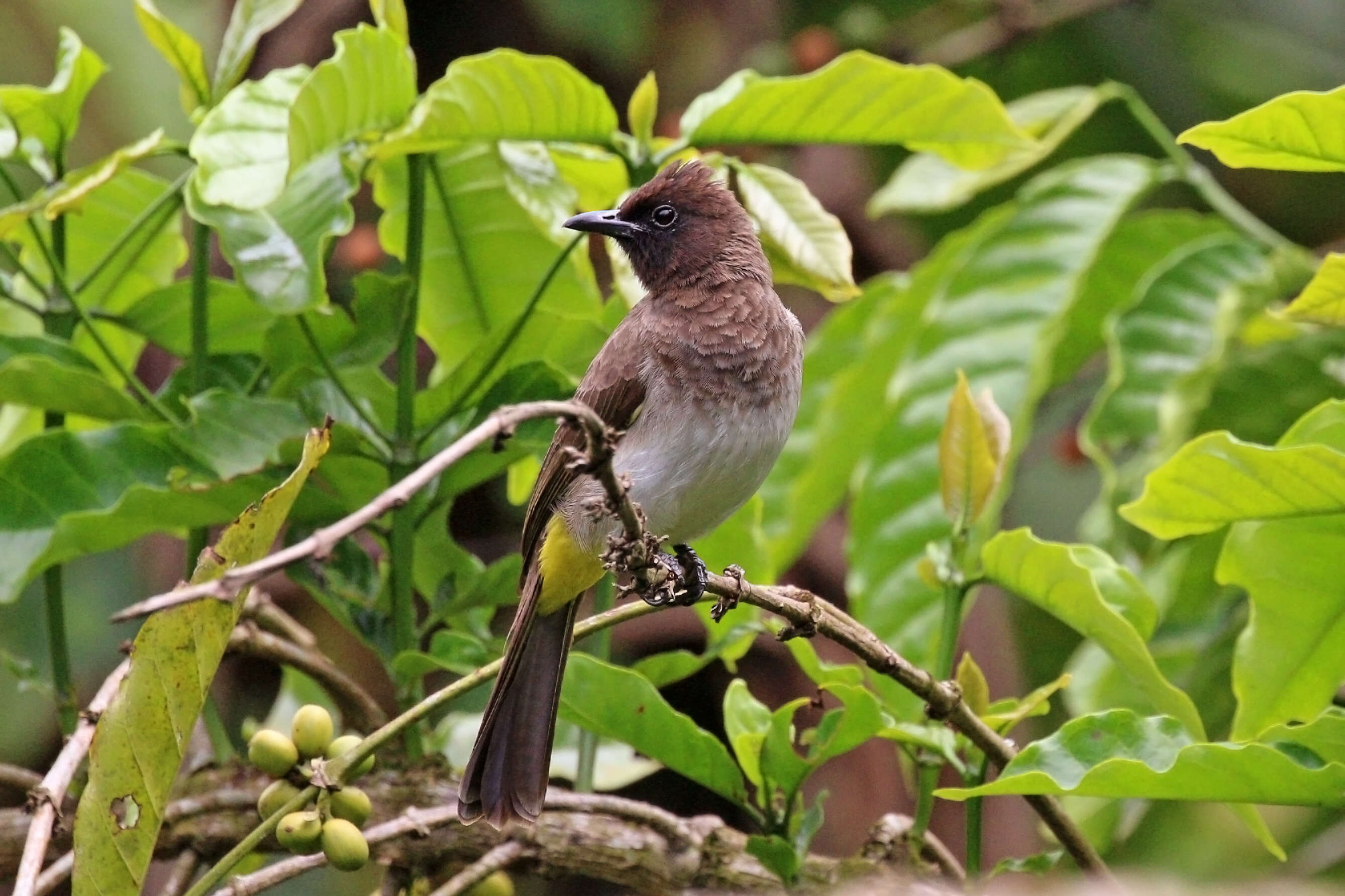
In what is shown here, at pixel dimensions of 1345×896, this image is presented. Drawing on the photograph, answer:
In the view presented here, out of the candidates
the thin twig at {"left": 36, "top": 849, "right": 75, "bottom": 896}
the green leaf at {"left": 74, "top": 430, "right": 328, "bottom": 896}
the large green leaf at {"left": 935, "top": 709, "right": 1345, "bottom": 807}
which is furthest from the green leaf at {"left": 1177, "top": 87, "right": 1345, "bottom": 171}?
the thin twig at {"left": 36, "top": 849, "right": 75, "bottom": 896}

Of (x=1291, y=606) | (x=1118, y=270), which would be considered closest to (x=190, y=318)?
(x=1291, y=606)

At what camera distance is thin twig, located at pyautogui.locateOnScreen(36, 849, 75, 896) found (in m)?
1.78

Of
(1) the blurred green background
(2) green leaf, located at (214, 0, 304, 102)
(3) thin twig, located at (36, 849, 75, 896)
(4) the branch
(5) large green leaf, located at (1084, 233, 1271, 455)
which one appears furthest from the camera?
(1) the blurred green background

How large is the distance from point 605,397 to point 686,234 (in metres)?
0.45

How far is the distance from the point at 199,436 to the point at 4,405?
73 centimetres

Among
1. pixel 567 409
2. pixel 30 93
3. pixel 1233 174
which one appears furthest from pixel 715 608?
pixel 1233 174

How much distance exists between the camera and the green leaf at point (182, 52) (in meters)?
2.07

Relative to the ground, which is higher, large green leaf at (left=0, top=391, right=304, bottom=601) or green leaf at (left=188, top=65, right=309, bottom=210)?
green leaf at (left=188, top=65, right=309, bottom=210)

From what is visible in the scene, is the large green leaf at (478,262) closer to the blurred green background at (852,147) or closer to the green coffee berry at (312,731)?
the green coffee berry at (312,731)

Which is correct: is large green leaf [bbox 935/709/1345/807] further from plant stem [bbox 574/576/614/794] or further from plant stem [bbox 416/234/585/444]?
plant stem [bbox 416/234/585/444]

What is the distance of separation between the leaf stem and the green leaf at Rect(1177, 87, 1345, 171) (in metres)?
1.11

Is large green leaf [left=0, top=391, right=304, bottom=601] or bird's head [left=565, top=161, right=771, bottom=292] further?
bird's head [left=565, top=161, right=771, bottom=292]

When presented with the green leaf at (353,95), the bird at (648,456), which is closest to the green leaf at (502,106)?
the green leaf at (353,95)

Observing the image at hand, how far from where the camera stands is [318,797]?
1.66m
